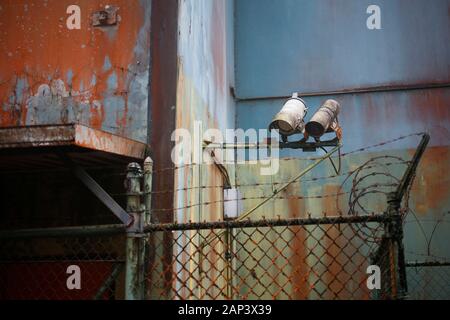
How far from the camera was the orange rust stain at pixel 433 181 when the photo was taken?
9711 mm

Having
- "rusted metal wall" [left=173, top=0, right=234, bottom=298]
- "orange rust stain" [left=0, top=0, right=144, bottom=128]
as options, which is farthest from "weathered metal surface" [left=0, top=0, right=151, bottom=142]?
"rusted metal wall" [left=173, top=0, right=234, bottom=298]

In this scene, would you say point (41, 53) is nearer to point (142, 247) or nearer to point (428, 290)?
point (142, 247)

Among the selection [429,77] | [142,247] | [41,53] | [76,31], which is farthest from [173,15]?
[429,77]

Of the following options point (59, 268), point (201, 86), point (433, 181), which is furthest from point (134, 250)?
point (433, 181)

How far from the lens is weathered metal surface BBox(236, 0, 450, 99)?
11352mm

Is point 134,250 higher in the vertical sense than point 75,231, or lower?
lower

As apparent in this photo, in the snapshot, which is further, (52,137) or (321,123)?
(321,123)

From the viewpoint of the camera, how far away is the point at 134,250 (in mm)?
3898

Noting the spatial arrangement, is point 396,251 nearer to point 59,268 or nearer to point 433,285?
point 59,268

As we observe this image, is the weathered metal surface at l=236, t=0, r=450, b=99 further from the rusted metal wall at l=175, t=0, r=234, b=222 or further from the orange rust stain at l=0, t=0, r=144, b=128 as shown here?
the orange rust stain at l=0, t=0, r=144, b=128

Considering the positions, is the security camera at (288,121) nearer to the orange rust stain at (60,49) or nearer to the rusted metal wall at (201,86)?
the rusted metal wall at (201,86)

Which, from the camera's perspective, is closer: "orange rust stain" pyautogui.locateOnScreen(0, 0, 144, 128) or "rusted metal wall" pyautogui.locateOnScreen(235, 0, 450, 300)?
"orange rust stain" pyautogui.locateOnScreen(0, 0, 144, 128)

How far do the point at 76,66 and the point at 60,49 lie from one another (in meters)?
0.34
